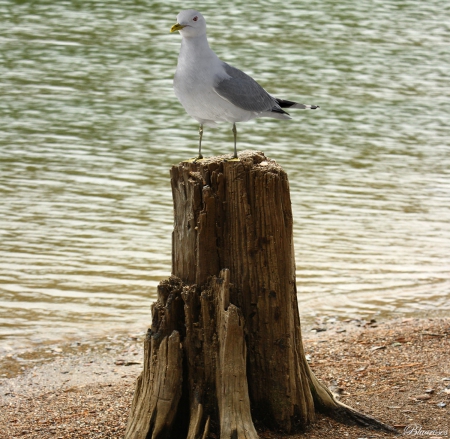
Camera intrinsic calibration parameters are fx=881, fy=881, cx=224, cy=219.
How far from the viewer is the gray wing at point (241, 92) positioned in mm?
4637

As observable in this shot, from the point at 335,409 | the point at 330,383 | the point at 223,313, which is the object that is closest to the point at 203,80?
the point at 223,313

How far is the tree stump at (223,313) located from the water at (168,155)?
104 inches

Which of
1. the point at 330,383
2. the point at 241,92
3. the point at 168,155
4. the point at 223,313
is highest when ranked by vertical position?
the point at 241,92

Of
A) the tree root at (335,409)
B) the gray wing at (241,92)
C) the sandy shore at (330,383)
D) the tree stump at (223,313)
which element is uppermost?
the gray wing at (241,92)

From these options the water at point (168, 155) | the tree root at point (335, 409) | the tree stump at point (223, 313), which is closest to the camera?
the tree stump at point (223, 313)

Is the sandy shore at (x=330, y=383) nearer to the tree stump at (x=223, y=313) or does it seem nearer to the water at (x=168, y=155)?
the tree stump at (x=223, y=313)

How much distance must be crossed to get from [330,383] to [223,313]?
1.49 metres

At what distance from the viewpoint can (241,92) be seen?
467cm

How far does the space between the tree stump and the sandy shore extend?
0.99 ft

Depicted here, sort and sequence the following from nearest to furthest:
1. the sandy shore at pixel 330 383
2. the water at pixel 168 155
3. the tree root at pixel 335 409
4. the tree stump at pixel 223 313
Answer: the tree stump at pixel 223 313
the tree root at pixel 335 409
the sandy shore at pixel 330 383
the water at pixel 168 155

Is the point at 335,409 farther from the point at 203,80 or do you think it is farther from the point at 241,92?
the point at 203,80

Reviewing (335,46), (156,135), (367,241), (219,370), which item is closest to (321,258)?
(367,241)

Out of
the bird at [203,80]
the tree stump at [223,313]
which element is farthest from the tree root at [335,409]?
the bird at [203,80]

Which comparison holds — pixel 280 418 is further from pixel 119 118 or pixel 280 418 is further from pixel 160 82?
pixel 160 82
